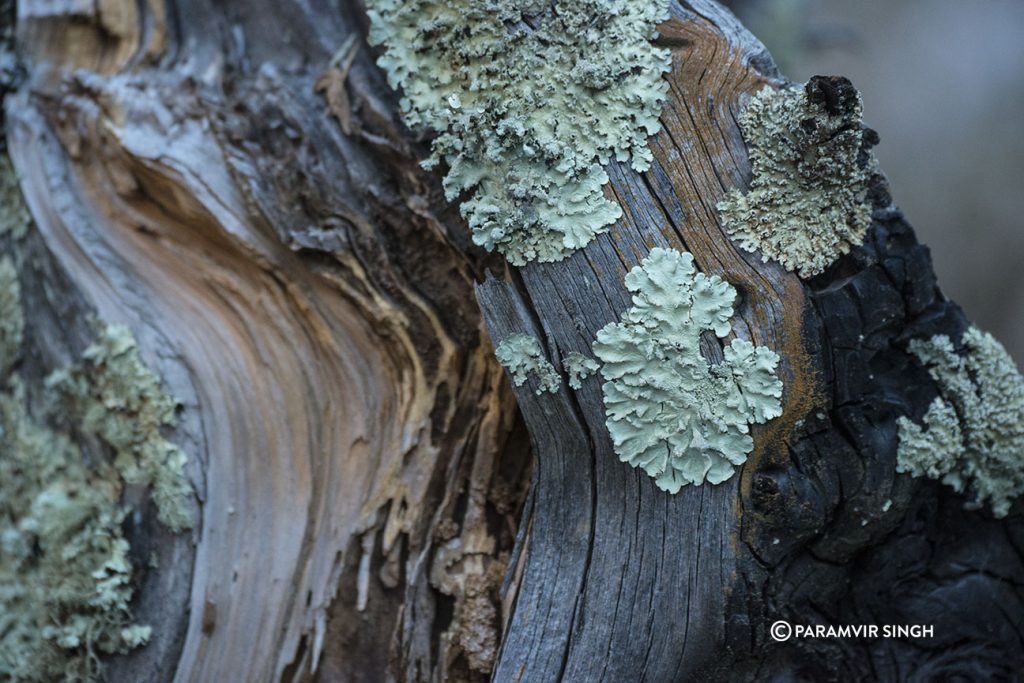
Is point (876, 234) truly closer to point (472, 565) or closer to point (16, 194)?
point (472, 565)

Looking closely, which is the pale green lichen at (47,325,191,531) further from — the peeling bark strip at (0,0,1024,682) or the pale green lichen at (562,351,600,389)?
the pale green lichen at (562,351,600,389)

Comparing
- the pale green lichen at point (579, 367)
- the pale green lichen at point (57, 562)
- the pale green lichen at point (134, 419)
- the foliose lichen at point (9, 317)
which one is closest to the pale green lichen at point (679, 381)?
the pale green lichen at point (579, 367)

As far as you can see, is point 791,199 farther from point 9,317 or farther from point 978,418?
point 9,317

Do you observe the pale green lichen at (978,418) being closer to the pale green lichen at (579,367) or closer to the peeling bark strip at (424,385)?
the peeling bark strip at (424,385)

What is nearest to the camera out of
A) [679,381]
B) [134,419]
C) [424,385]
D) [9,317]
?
[679,381]

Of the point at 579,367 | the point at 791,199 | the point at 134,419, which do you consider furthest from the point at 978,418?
the point at 134,419

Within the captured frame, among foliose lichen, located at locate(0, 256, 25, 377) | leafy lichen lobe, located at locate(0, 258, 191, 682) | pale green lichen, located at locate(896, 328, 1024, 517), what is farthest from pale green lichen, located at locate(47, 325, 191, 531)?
pale green lichen, located at locate(896, 328, 1024, 517)
